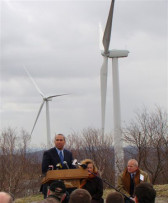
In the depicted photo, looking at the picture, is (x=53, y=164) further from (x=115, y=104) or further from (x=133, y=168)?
(x=115, y=104)

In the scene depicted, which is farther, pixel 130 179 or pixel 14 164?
pixel 14 164

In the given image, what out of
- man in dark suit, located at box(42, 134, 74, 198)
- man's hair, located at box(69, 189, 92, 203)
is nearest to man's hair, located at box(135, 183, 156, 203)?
man's hair, located at box(69, 189, 92, 203)

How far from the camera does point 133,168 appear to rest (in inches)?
291

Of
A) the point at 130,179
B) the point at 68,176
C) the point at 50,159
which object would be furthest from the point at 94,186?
the point at 68,176

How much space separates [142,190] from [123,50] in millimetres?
21532

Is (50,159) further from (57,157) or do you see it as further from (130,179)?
(130,179)

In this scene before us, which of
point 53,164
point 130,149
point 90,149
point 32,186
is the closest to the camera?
point 53,164

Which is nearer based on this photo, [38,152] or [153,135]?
[153,135]

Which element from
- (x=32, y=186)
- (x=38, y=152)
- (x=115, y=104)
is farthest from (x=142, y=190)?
(x=38, y=152)

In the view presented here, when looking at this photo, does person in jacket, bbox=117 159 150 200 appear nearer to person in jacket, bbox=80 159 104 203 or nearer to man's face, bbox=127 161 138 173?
man's face, bbox=127 161 138 173

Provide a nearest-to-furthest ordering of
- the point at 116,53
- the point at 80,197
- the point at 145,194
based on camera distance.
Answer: the point at 80,197
the point at 145,194
the point at 116,53

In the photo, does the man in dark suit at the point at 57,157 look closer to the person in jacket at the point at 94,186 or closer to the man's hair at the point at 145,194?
the person in jacket at the point at 94,186

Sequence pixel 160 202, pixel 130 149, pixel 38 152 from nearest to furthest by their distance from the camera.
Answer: pixel 160 202 < pixel 130 149 < pixel 38 152

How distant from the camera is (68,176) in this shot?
20.4 ft
